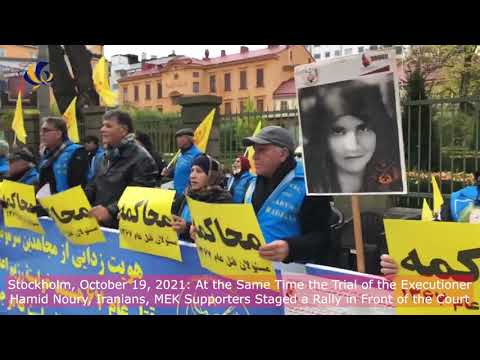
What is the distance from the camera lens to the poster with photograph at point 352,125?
2154 mm

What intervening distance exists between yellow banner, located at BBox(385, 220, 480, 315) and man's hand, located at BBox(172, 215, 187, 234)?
46.9 inches

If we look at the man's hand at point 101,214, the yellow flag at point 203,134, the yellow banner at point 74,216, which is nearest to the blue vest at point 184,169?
the yellow flag at point 203,134

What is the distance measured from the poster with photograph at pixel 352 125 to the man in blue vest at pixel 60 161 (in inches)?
102

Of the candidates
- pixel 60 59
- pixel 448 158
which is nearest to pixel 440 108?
pixel 448 158

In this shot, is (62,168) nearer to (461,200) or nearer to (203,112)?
(461,200)

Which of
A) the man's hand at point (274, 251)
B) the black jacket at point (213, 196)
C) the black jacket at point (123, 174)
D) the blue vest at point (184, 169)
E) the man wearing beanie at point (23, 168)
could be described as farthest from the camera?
the blue vest at point (184, 169)

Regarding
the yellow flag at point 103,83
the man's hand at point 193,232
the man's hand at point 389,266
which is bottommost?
the man's hand at point 389,266

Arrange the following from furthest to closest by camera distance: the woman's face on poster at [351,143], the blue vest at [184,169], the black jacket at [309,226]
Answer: the blue vest at [184,169] < the black jacket at [309,226] < the woman's face on poster at [351,143]

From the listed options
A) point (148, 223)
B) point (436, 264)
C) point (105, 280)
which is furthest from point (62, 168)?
point (436, 264)

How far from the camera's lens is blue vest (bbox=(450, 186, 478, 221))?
2791mm

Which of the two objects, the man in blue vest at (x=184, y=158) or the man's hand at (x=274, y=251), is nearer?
the man's hand at (x=274, y=251)

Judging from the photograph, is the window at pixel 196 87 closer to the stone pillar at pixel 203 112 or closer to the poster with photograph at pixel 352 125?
the stone pillar at pixel 203 112

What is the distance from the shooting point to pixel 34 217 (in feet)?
12.6

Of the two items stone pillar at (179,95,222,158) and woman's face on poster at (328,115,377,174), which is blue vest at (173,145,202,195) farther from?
woman's face on poster at (328,115,377,174)
